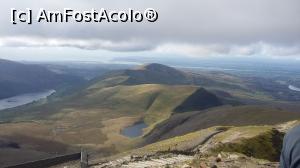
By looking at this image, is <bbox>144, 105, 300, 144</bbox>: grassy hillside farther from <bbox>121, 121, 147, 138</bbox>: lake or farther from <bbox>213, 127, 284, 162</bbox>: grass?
<bbox>213, 127, 284, 162</bbox>: grass

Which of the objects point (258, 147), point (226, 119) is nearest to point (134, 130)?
point (226, 119)

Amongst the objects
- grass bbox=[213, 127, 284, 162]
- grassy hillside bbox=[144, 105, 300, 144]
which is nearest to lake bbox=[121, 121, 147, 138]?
grassy hillside bbox=[144, 105, 300, 144]

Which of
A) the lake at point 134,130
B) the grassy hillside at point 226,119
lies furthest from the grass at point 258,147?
the lake at point 134,130

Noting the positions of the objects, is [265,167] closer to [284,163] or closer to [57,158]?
[57,158]

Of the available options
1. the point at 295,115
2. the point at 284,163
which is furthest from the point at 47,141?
the point at 284,163

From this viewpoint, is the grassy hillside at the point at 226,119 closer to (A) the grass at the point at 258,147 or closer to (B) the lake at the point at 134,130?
(B) the lake at the point at 134,130

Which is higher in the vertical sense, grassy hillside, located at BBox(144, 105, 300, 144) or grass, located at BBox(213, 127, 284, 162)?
grass, located at BBox(213, 127, 284, 162)

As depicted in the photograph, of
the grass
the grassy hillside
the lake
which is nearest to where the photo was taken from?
the grass

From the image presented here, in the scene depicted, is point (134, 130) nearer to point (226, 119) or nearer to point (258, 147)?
point (226, 119)

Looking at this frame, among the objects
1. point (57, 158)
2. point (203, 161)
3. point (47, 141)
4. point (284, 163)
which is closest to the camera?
point (284, 163)
